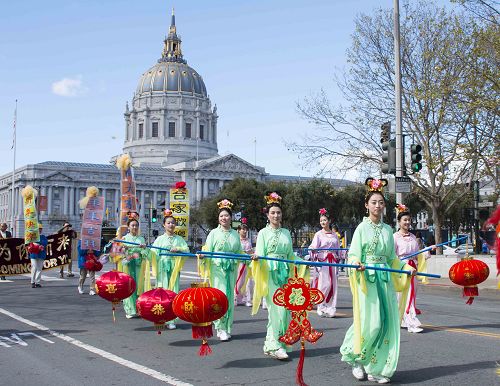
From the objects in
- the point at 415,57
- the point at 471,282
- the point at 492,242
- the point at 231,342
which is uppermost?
the point at 415,57

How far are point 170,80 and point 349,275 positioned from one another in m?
138

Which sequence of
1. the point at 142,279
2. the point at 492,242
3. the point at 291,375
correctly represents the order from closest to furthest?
the point at 492,242 → the point at 291,375 → the point at 142,279

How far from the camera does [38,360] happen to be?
8.08m

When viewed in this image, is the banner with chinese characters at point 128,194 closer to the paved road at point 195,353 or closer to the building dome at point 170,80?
the paved road at point 195,353

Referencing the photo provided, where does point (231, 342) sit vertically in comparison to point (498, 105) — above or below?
below

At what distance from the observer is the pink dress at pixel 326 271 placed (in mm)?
13062

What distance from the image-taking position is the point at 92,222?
1655 centimetres

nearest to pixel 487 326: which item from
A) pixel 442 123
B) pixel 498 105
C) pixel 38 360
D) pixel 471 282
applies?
pixel 471 282

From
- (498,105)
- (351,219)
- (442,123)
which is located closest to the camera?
(498,105)

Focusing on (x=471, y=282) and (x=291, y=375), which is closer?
(x=291, y=375)

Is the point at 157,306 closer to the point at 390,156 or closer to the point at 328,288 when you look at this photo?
the point at 328,288

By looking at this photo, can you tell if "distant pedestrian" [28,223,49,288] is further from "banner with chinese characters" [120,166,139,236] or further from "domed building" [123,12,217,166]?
"domed building" [123,12,217,166]

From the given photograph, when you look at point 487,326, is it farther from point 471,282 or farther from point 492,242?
point 492,242

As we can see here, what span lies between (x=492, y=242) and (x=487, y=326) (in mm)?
6392
